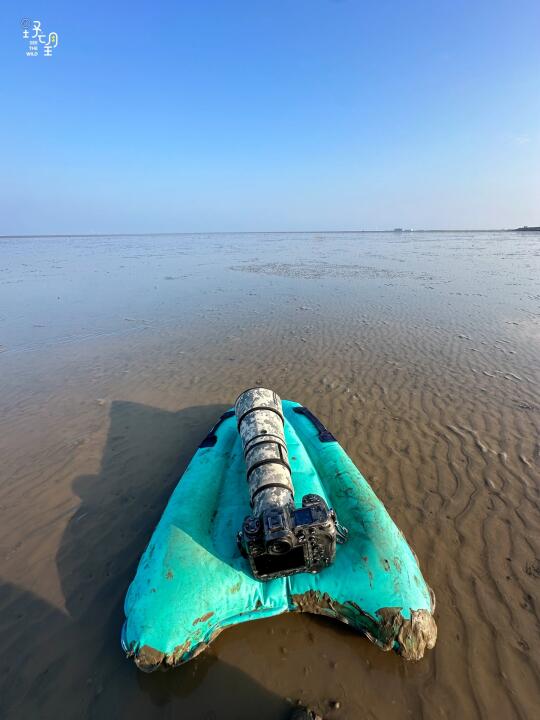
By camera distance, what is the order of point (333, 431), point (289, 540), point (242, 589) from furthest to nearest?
point (333, 431), point (242, 589), point (289, 540)

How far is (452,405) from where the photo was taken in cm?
798

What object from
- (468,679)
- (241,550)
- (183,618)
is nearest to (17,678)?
(183,618)

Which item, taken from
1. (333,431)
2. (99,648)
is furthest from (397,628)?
(333,431)

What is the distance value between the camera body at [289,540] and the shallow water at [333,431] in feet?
2.94

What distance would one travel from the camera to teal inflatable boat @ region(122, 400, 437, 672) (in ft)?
10.8

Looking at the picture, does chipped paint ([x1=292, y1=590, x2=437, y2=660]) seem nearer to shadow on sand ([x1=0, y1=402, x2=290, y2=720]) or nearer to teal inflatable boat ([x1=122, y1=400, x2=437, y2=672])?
teal inflatable boat ([x1=122, y1=400, x2=437, y2=672])

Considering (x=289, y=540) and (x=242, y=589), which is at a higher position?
(x=289, y=540)

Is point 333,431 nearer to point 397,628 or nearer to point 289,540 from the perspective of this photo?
point 397,628

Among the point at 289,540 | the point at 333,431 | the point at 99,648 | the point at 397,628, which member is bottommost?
the point at 99,648

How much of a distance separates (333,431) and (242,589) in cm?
410

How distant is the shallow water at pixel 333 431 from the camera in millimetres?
3299

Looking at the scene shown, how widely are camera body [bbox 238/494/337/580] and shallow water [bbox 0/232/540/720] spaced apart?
0.90 metres

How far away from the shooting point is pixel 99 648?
11.9 ft

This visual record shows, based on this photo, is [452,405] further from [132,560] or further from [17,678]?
[17,678]
